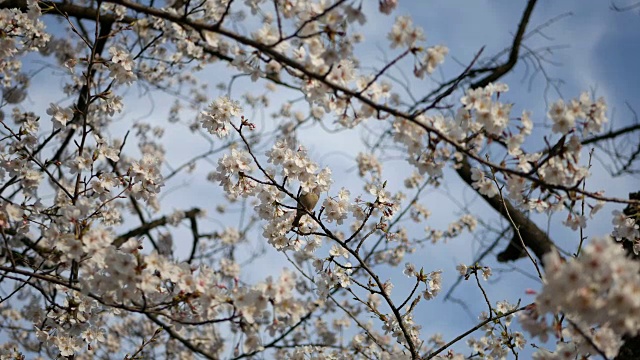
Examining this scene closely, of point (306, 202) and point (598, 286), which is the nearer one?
point (598, 286)

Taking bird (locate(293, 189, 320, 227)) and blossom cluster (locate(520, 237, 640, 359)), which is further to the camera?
bird (locate(293, 189, 320, 227))

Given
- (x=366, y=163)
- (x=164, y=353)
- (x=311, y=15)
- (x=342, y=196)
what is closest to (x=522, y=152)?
(x=311, y=15)

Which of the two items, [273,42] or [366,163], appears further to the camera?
[366,163]

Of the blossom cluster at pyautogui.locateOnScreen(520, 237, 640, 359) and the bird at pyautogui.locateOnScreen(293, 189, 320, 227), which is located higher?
the bird at pyautogui.locateOnScreen(293, 189, 320, 227)

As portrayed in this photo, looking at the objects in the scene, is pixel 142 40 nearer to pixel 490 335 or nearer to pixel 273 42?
pixel 273 42

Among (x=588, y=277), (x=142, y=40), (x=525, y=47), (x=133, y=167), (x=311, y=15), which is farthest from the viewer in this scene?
(x=525, y=47)

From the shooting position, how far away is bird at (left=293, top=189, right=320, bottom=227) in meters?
2.72

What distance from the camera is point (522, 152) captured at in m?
1.94

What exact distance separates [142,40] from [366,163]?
288 cm

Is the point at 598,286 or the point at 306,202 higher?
the point at 306,202

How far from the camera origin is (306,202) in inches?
109

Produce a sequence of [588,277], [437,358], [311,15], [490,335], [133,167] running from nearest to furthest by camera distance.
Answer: [588,277], [311,15], [133,167], [437,358], [490,335]

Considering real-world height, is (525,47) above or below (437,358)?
above

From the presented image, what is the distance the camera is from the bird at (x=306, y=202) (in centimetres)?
272
